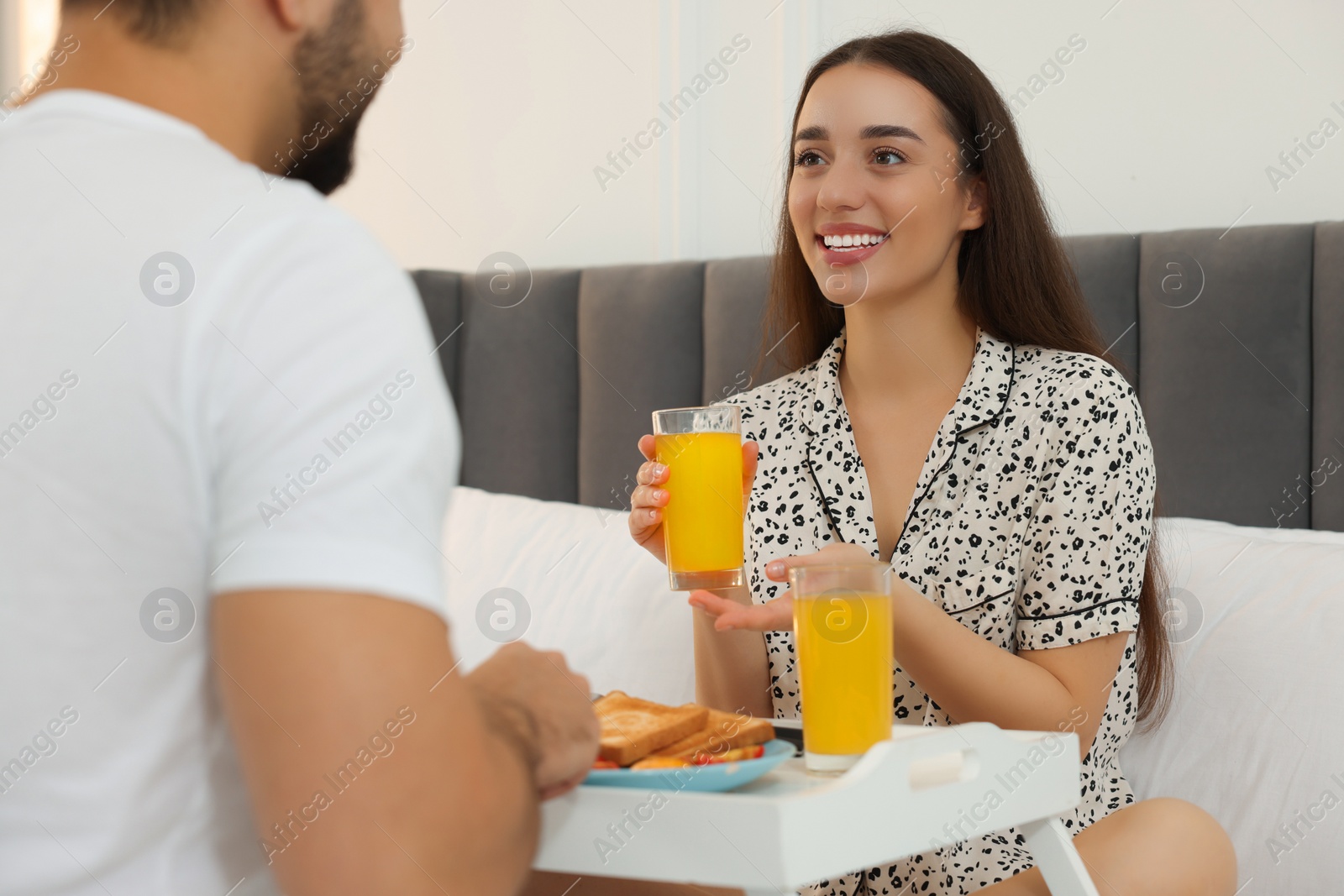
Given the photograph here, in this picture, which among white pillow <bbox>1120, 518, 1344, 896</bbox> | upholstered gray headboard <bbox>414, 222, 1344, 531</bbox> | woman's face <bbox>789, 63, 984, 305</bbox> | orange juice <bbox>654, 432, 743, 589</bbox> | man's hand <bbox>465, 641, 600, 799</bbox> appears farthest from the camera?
upholstered gray headboard <bbox>414, 222, 1344, 531</bbox>

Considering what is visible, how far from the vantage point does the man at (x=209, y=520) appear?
517 millimetres

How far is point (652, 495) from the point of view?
1.29 meters

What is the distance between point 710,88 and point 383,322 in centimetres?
197

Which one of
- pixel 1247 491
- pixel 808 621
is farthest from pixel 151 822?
pixel 1247 491

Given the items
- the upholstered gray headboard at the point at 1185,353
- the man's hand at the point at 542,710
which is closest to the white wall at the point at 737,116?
the upholstered gray headboard at the point at 1185,353

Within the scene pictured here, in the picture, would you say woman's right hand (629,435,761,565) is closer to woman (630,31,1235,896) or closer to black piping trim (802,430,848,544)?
woman (630,31,1235,896)

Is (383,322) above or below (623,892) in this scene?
above

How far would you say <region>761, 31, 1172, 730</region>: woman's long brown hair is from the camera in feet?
5.07

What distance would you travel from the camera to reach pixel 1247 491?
1.76m

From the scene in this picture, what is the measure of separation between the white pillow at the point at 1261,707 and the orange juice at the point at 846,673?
2.34ft

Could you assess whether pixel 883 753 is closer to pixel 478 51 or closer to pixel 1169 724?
pixel 1169 724

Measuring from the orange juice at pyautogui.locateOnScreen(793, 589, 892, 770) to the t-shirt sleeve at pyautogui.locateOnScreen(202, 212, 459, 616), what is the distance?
19.0 inches

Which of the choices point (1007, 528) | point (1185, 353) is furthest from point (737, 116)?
point (1007, 528)

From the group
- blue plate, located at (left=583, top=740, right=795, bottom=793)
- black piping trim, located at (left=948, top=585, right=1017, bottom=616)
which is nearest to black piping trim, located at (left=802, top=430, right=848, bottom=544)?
black piping trim, located at (left=948, top=585, right=1017, bottom=616)
